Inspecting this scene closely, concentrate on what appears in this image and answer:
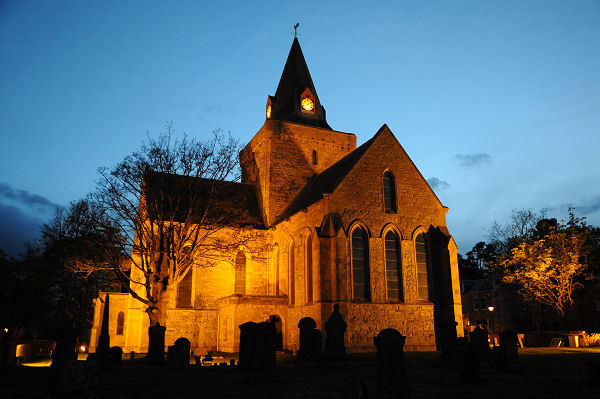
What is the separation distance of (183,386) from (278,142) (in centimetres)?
2436

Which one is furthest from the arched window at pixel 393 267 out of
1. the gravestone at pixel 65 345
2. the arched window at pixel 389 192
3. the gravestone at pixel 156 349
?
the gravestone at pixel 65 345

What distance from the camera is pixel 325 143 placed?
115 ft

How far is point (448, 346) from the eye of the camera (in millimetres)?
15180

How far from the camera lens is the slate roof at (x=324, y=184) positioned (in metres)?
25.0

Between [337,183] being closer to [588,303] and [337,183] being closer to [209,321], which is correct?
[209,321]

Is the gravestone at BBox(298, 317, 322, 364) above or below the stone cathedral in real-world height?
below

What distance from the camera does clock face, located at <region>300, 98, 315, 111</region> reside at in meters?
36.2

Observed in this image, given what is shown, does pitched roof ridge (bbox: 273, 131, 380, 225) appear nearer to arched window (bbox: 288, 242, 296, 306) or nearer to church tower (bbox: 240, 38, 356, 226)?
church tower (bbox: 240, 38, 356, 226)

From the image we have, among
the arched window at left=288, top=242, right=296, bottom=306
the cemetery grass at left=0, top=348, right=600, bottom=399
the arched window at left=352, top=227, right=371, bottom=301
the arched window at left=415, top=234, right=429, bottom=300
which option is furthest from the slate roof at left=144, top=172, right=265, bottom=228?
the arched window at left=415, top=234, right=429, bottom=300

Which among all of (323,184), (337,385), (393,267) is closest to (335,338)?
(337,385)

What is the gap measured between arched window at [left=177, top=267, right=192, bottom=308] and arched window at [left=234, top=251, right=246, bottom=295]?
9.69ft

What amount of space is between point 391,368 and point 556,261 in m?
27.9

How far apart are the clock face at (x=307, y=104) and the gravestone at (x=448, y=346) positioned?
79.5ft

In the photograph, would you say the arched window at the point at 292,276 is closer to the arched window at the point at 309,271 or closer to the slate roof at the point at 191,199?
the arched window at the point at 309,271
